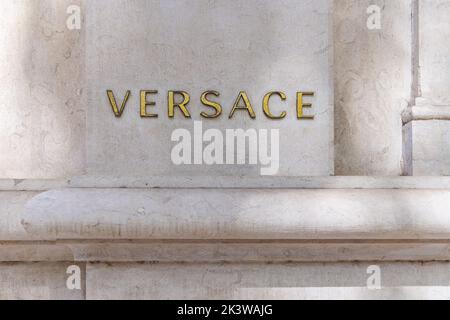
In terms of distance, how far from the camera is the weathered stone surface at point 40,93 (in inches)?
77.5

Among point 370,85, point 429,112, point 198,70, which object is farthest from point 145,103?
point 429,112

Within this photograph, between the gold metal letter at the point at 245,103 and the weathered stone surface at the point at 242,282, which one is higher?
the gold metal letter at the point at 245,103

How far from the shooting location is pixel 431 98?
74.5 inches

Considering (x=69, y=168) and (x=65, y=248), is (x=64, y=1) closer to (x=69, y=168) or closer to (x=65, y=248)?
(x=69, y=168)

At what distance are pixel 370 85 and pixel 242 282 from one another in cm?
92

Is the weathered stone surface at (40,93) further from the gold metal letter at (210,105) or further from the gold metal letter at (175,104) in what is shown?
the gold metal letter at (210,105)

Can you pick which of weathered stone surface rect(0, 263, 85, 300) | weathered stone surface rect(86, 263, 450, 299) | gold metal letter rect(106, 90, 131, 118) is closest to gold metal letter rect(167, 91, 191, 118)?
gold metal letter rect(106, 90, 131, 118)

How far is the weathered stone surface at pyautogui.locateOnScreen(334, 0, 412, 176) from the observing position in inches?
78.1

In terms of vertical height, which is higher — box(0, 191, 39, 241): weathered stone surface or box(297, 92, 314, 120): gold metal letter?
box(297, 92, 314, 120): gold metal letter

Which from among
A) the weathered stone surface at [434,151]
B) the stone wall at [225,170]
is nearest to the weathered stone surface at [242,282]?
the stone wall at [225,170]

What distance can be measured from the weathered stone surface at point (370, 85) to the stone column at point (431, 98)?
0.07 metres

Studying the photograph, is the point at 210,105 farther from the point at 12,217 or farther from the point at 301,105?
the point at 12,217

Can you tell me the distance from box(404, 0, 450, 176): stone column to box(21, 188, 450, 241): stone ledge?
0.72ft

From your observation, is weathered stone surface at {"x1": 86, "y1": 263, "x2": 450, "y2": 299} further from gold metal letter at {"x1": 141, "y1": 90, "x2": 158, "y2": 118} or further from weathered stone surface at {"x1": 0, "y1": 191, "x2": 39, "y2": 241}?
gold metal letter at {"x1": 141, "y1": 90, "x2": 158, "y2": 118}
